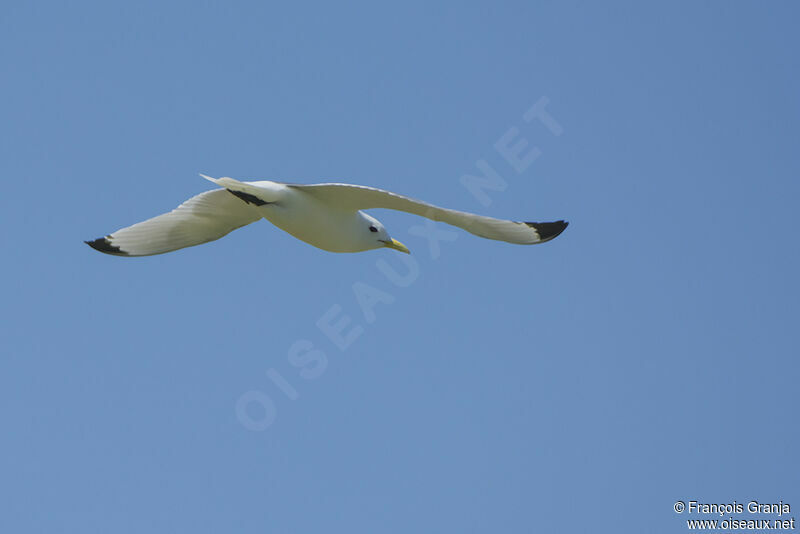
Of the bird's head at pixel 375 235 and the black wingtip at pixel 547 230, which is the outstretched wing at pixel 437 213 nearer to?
the black wingtip at pixel 547 230

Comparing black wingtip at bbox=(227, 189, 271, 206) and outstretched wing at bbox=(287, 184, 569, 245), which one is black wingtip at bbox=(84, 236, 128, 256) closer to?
black wingtip at bbox=(227, 189, 271, 206)

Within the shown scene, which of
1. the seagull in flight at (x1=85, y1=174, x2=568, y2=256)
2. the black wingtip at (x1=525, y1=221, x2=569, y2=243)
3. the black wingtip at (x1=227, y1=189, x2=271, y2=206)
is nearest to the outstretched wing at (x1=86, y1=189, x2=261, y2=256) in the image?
the seagull in flight at (x1=85, y1=174, x2=568, y2=256)

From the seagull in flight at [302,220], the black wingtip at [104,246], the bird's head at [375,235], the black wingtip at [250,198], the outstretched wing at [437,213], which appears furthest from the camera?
the black wingtip at [104,246]

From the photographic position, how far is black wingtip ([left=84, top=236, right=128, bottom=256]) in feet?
31.5

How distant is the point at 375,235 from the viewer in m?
9.25

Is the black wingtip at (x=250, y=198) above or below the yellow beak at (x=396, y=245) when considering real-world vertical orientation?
above

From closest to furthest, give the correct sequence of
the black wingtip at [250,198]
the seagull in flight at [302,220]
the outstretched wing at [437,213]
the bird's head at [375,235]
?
the outstretched wing at [437,213], the seagull in flight at [302,220], the black wingtip at [250,198], the bird's head at [375,235]

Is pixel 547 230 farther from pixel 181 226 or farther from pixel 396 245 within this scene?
pixel 181 226

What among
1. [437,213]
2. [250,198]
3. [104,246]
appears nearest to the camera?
[437,213]

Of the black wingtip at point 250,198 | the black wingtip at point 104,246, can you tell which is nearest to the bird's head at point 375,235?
the black wingtip at point 250,198

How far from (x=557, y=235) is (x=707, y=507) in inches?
121

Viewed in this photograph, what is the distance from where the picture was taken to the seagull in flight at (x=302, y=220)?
8.16 meters

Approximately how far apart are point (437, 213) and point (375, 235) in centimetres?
140

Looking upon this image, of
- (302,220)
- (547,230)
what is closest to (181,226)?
(302,220)
